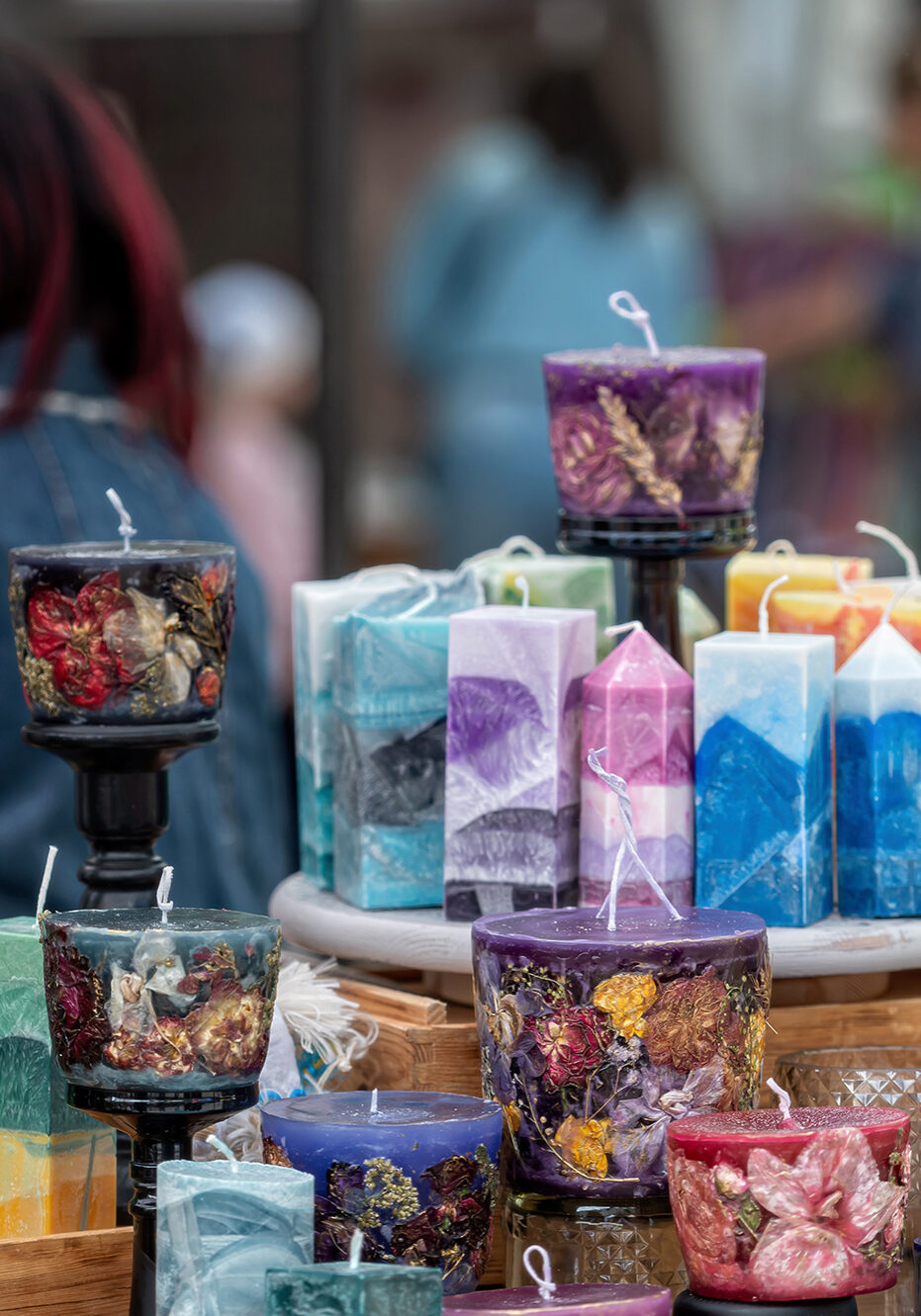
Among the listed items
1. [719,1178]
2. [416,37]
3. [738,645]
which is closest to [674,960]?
[719,1178]

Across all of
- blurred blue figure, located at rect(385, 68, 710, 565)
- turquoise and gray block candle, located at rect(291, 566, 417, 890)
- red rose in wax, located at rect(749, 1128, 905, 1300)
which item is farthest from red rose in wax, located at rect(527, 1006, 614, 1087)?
blurred blue figure, located at rect(385, 68, 710, 565)

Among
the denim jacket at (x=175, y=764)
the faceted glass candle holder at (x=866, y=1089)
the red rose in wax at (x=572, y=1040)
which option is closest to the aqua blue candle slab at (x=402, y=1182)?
the red rose in wax at (x=572, y=1040)

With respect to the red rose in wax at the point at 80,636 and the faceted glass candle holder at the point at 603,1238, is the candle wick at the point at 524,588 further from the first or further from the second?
the faceted glass candle holder at the point at 603,1238

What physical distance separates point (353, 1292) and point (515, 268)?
2.44m

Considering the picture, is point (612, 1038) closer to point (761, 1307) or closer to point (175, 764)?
point (761, 1307)

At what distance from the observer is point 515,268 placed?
3.05 m

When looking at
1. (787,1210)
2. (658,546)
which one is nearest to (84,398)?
(658,546)

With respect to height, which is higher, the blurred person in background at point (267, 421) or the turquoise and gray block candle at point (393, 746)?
the blurred person in background at point (267, 421)

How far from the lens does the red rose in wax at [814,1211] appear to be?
2.74ft

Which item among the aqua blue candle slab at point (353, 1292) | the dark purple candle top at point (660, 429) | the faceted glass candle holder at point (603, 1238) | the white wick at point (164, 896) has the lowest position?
the faceted glass candle holder at point (603, 1238)

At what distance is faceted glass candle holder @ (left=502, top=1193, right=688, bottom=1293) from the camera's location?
951mm

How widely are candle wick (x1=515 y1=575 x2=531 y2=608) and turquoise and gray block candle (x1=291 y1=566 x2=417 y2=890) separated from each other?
0.08 meters

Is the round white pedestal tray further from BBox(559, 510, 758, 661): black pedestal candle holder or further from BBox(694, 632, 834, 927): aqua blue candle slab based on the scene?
BBox(559, 510, 758, 661): black pedestal candle holder

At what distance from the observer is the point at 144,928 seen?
862mm
